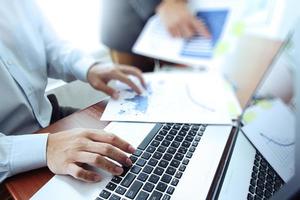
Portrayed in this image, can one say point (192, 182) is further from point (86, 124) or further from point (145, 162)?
point (86, 124)

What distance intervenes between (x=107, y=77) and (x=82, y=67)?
70 mm

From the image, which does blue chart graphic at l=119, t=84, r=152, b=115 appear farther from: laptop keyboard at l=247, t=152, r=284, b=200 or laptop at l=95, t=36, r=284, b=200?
laptop keyboard at l=247, t=152, r=284, b=200

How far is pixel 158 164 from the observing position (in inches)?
16.7

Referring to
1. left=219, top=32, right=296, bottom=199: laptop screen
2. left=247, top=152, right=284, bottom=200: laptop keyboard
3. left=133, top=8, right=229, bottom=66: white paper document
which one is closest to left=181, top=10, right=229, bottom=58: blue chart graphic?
left=133, top=8, right=229, bottom=66: white paper document

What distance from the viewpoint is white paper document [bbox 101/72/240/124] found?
546 millimetres

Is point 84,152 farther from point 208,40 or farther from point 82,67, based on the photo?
point 208,40

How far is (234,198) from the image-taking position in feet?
1.30

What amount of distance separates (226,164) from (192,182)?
84 mm

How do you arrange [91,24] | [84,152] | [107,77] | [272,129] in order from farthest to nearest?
1. [91,24]
2. [107,77]
3. [272,129]
4. [84,152]

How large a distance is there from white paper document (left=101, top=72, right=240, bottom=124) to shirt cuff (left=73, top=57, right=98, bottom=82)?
0.28 ft

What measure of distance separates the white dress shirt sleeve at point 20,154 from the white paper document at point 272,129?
0.39 meters

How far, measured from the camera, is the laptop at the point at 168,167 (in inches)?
14.8

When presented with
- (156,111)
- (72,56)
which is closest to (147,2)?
(72,56)

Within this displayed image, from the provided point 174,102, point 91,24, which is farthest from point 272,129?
point 91,24
